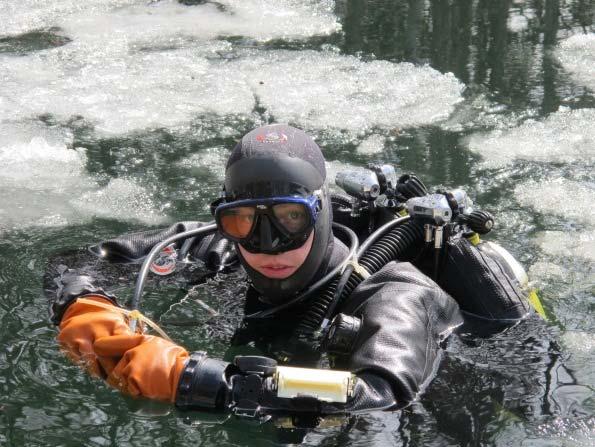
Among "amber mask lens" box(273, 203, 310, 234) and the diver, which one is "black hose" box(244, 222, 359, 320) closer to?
the diver

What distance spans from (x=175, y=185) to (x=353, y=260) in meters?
1.99

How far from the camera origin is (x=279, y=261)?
2971mm

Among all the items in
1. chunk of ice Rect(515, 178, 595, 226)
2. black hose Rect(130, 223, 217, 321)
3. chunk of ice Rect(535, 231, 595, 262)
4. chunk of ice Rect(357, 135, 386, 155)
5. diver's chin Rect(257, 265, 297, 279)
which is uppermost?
diver's chin Rect(257, 265, 297, 279)

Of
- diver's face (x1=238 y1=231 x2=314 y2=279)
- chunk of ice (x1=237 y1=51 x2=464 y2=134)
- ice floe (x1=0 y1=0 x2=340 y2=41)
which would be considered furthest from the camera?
ice floe (x1=0 y1=0 x2=340 y2=41)

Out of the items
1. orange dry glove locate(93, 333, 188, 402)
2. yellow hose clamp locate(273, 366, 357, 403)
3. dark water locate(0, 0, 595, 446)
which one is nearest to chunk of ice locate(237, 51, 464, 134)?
dark water locate(0, 0, 595, 446)

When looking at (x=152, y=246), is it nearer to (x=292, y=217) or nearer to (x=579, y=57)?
(x=292, y=217)

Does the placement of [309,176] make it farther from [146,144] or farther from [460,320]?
[146,144]

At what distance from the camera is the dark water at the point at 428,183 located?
107 inches

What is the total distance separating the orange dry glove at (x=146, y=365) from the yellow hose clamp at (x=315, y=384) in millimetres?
305

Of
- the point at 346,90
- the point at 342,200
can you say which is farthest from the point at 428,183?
the point at 346,90

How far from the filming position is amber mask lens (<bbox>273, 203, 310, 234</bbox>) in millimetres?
2858

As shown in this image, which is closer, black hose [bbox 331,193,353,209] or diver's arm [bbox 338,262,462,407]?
diver's arm [bbox 338,262,462,407]

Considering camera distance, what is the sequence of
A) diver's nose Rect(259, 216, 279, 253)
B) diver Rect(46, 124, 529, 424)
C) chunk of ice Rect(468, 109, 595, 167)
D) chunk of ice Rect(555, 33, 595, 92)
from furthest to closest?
1. chunk of ice Rect(555, 33, 595, 92)
2. chunk of ice Rect(468, 109, 595, 167)
3. diver's nose Rect(259, 216, 279, 253)
4. diver Rect(46, 124, 529, 424)

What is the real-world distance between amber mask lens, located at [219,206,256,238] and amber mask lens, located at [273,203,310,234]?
3.4 inches
